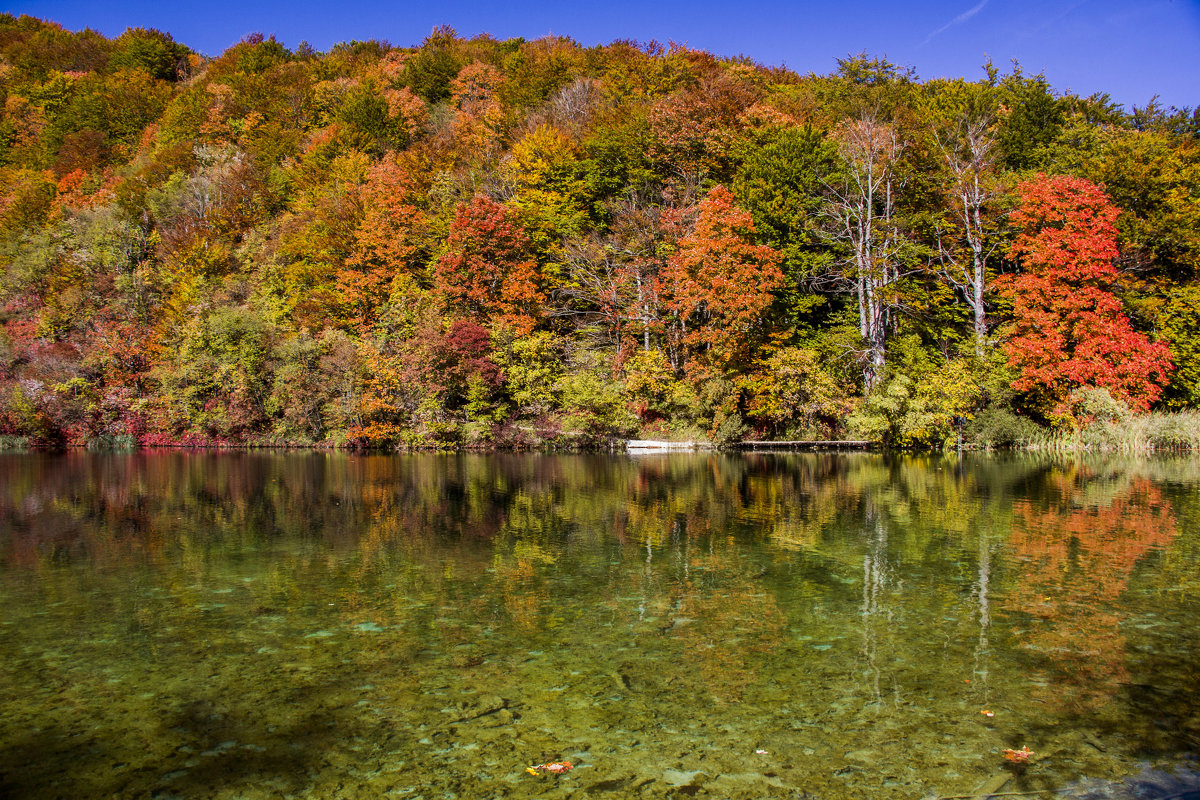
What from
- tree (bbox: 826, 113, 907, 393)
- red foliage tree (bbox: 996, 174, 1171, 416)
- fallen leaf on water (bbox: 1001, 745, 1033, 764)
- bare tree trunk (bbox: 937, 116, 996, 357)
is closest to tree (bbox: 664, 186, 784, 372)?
tree (bbox: 826, 113, 907, 393)

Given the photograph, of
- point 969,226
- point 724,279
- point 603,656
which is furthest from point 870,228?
point 603,656

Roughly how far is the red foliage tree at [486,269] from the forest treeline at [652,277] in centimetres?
16

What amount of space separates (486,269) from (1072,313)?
26016 mm

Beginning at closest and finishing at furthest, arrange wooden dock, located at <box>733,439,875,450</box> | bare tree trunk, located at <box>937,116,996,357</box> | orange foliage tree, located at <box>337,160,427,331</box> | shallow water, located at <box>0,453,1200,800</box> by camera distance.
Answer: shallow water, located at <box>0,453,1200,800</box>
wooden dock, located at <box>733,439,875,450</box>
bare tree trunk, located at <box>937,116,996,357</box>
orange foliage tree, located at <box>337,160,427,331</box>

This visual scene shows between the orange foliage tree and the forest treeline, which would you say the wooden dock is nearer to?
the forest treeline

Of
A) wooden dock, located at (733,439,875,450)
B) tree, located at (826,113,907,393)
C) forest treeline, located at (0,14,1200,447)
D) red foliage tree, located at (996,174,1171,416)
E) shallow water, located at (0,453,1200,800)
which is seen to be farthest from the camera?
tree, located at (826,113,907,393)

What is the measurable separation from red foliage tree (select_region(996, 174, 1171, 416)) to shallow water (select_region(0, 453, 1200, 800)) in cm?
1842

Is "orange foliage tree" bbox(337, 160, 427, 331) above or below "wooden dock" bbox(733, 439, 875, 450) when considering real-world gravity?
above

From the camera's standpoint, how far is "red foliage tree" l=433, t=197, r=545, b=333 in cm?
3872

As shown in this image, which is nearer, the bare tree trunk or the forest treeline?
the forest treeline

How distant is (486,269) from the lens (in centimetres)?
3894

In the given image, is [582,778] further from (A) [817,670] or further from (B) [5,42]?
(B) [5,42]

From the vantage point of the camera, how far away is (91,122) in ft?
242

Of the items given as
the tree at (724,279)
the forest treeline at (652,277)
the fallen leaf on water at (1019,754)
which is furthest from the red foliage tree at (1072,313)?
the fallen leaf on water at (1019,754)
